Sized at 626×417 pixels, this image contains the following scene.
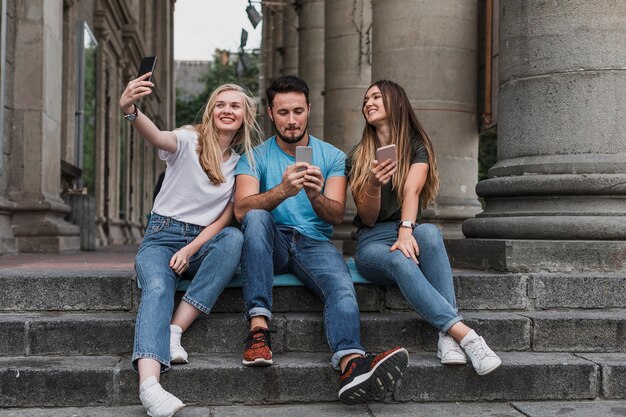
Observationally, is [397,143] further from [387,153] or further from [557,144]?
[557,144]

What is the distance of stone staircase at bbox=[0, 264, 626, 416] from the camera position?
174 inches

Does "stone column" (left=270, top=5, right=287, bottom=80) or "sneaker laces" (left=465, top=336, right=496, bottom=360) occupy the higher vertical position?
"stone column" (left=270, top=5, right=287, bottom=80)

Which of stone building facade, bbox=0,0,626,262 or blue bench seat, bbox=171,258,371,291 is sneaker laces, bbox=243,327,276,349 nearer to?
blue bench seat, bbox=171,258,371,291

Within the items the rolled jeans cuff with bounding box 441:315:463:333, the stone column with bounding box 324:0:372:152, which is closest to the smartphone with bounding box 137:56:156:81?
the rolled jeans cuff with bounding box 441:315:463:333

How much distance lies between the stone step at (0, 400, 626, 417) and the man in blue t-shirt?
13 cm

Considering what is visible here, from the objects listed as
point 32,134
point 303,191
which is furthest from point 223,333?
point 32,134

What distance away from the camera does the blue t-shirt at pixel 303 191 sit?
17.0 ft

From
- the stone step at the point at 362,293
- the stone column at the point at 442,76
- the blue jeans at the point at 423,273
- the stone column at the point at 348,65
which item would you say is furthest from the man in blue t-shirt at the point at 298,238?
the stone column at the point at 348,65

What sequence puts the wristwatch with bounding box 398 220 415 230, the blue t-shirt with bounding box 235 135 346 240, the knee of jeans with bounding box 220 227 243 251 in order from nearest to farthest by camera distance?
the knee of jeans with bounding box 220 227 243 251 → the wristwatch with bounding box 398 220 415 230 → the blue t-shirt with bounding box 235 135 346 240

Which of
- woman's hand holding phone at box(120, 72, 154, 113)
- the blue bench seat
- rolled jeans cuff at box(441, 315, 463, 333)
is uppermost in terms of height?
woman's hand holding phone at box(120, 72, 154, 113)

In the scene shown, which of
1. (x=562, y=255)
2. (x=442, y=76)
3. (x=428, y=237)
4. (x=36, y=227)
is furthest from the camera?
(x=36, y=227)

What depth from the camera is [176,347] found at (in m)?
4.56

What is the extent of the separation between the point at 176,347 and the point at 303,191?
1.35 metres

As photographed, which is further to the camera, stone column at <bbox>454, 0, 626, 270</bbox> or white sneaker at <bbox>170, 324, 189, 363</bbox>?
stone column at <bbox>454, 0, 626, 270</bbox>
